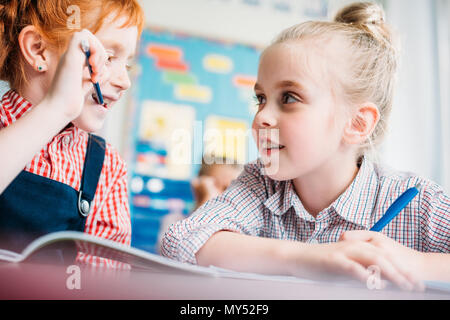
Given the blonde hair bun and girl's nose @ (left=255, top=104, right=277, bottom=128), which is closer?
girl's nose @ (left=255, top=104, right=277, bottom=128)

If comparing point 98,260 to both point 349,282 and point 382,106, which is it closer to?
point 349,282

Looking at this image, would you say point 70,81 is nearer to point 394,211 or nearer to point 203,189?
point 394,211

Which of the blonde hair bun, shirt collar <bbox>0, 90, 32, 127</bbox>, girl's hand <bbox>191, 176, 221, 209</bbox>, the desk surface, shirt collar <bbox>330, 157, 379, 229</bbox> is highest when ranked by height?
the blonde hair bun

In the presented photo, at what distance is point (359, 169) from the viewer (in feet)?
2.24

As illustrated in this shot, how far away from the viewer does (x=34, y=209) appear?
511 mm

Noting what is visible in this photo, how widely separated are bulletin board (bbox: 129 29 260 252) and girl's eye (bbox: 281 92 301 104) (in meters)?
1.10

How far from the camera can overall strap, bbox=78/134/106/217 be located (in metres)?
0.57

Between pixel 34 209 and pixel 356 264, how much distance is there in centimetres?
39

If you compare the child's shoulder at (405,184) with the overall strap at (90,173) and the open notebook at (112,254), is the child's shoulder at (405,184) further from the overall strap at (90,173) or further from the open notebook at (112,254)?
the overall strap at (90,173)

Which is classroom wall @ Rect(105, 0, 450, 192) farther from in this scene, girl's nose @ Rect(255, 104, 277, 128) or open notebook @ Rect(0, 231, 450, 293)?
open notebook @ Rect(0, 231, 450, 293)

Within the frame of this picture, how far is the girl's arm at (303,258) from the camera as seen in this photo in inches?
14.7

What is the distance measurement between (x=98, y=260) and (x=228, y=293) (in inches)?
10.5

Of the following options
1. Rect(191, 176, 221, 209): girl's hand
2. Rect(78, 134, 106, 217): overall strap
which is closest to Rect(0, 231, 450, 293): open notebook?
Rect(78, 134, 106, 217): overall strap
